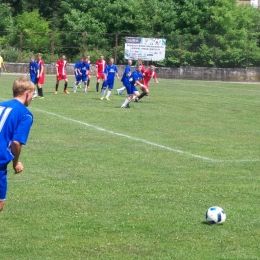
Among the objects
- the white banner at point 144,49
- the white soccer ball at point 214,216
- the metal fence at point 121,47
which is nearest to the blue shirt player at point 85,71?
the white banner at point 144,49

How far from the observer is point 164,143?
52.9ft

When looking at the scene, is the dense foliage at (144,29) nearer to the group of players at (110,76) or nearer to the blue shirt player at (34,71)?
the group of players at (110,76)

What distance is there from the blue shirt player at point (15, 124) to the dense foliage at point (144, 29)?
4700cm

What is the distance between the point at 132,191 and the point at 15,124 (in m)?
4.18

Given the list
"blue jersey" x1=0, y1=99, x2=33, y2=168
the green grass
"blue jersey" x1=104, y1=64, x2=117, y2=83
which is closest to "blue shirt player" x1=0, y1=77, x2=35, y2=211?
"blue jersey" x1=0, y1=99, x2=33, y2=168

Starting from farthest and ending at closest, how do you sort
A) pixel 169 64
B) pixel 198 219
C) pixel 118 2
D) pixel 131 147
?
pixel 118 2 < pixel 169 64 < pixel 131 147 < pixel 198 219

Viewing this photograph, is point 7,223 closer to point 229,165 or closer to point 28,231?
point 28,231

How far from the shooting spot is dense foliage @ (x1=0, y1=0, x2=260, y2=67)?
53938mm

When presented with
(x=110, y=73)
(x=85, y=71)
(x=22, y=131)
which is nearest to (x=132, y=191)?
(x=22, y=131)

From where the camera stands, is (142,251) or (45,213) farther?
(45,213)

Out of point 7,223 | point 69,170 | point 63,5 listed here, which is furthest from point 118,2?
point 7,223

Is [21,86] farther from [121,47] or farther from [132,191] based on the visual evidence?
[121,47]

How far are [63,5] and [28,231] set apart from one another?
55.8 meters

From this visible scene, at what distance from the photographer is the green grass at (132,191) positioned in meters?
7.66
